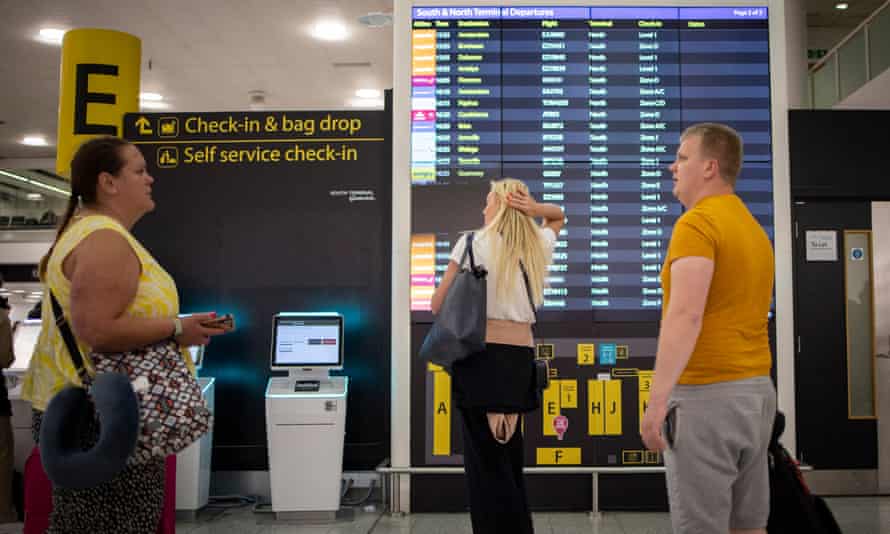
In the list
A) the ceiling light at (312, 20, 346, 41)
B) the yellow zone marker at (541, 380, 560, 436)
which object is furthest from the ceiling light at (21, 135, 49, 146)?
the yellow zone marker at (541, 380, 560, 436)

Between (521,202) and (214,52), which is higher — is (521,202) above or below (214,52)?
below

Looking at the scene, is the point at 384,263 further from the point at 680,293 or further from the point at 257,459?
the point at 680,293

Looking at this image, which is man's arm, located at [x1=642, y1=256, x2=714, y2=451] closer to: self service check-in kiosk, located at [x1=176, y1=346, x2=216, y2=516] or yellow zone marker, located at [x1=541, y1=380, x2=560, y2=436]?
yellow zone marker, located at [x1=541, y1=380, x2=560, y2=436]

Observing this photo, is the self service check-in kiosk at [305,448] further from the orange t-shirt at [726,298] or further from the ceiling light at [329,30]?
the ceiling light at [329,30]

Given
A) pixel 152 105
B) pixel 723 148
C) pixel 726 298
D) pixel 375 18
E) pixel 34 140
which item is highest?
pixel 152 105

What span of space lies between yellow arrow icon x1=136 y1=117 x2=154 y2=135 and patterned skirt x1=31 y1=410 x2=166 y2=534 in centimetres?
436

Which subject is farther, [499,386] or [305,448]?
[305,448]

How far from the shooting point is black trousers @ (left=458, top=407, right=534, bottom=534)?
10.0 ft

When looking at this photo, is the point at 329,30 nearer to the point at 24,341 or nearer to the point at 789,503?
the point at 24,341

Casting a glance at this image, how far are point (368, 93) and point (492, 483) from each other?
10.3 m

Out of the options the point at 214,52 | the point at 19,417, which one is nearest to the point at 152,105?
the point at 214,52

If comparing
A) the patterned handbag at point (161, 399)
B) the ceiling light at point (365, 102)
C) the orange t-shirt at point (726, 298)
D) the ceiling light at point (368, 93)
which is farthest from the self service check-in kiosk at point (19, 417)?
the ceiling light at point (365, 102)

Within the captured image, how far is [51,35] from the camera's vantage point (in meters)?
9.74

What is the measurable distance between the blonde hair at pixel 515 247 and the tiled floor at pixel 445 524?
2.29 m
